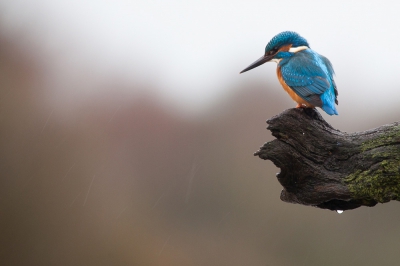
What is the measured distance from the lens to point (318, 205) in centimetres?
195

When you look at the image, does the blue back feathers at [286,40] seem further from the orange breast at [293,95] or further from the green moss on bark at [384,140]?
the green moss on bark at [384,140]

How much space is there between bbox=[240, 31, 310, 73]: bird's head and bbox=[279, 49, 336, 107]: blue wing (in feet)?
0.21

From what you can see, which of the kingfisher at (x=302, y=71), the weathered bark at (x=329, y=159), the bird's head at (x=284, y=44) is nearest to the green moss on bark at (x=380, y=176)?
the weathered bark at (x=329, y=159)

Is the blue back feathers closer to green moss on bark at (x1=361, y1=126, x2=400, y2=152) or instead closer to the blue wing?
the blue wing

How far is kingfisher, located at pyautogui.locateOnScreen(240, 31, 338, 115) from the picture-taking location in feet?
6.95

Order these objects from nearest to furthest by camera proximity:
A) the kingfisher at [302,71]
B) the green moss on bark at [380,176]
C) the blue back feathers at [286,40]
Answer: the green moss on bark at [380,176] → the kingfisher at [302,71] → the blue back feathers at [286,40]

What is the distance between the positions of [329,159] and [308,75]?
55 centimetres

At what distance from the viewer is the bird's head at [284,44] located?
2.44 m

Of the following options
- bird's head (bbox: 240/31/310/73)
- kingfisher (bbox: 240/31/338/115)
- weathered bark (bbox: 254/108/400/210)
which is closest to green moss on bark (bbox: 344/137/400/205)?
weathered bark (bbox: 254/108/400/210)

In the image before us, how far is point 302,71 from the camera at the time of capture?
226 cm

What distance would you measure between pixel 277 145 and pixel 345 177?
315mm

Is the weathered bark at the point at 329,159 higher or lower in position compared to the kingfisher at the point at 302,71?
lower

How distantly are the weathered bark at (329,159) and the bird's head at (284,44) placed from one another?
636mm

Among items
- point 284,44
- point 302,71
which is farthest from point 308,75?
point 284,44
